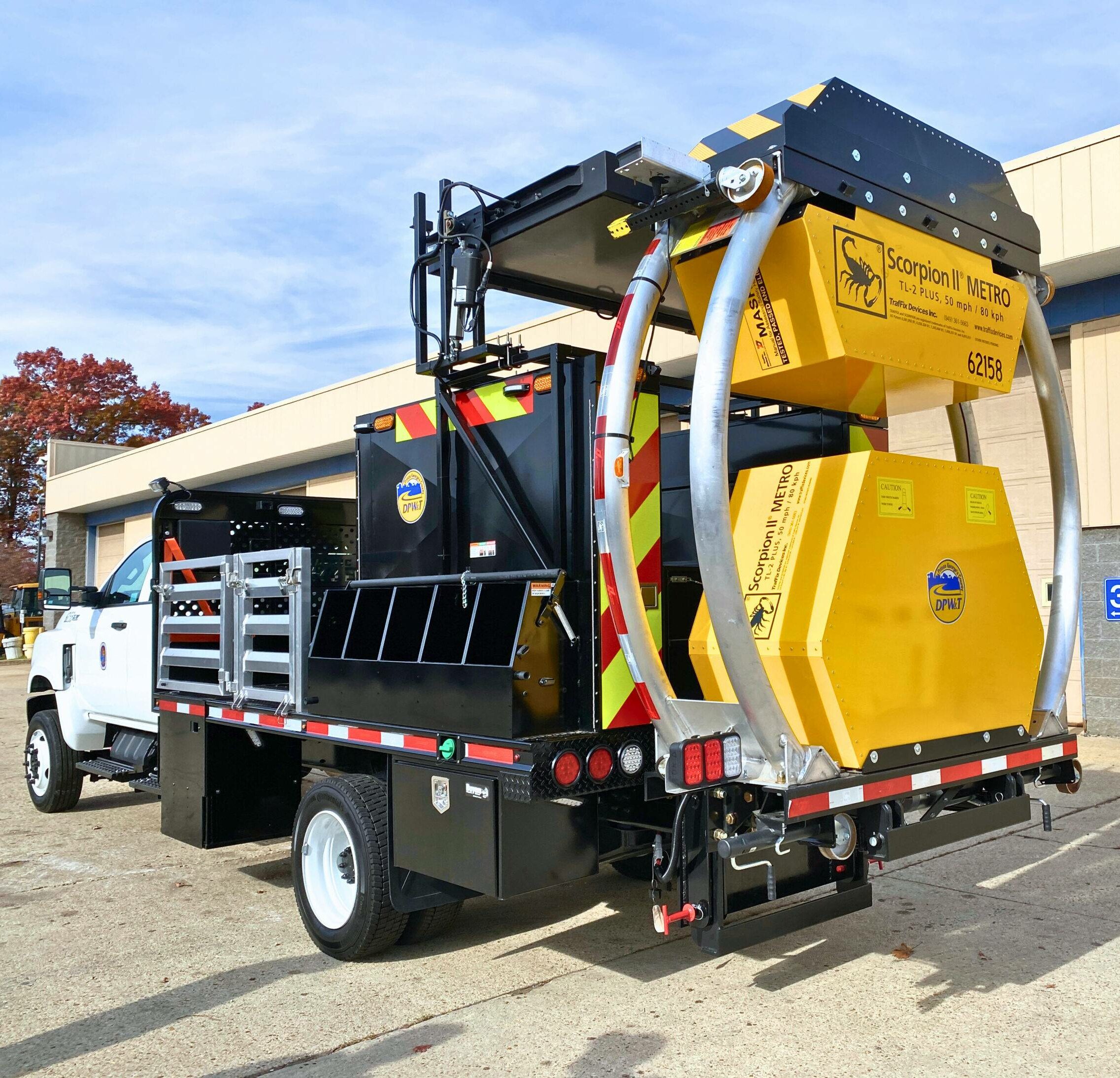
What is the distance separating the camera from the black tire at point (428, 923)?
4695 mm

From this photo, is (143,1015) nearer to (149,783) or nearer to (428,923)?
(428,923)

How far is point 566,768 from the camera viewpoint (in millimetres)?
3752

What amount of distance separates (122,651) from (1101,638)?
A: 28.3ft

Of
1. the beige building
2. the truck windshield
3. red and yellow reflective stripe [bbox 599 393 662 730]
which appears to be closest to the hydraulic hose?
red and yellow reflective stripe [bbox 599 393 662 730]

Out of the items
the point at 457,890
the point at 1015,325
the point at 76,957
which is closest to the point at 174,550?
the point at 76,957

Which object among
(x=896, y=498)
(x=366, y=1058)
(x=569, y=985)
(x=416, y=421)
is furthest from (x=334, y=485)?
(x=896, y=498)

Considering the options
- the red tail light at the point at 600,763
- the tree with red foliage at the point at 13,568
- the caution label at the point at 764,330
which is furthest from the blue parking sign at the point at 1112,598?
the tree with red foliage at the point at 13,568

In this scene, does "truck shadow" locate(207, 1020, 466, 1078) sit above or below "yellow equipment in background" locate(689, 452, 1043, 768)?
below

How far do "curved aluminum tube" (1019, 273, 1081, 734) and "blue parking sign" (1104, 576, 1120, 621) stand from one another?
5.96 m

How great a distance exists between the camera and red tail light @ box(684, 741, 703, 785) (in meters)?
3.42

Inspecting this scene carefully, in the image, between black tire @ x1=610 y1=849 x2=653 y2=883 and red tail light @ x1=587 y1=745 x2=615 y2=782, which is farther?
black tire @ x1=610 y1=849 x2=653 y2=883

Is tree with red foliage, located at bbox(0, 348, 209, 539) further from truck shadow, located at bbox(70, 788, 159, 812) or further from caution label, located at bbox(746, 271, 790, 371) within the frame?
caution label, located at bbox(746, 271, 790, 371)

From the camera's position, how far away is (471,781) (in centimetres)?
393

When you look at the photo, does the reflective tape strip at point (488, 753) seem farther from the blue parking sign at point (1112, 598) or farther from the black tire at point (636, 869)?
the blue parking sign at point (1112, 598)
